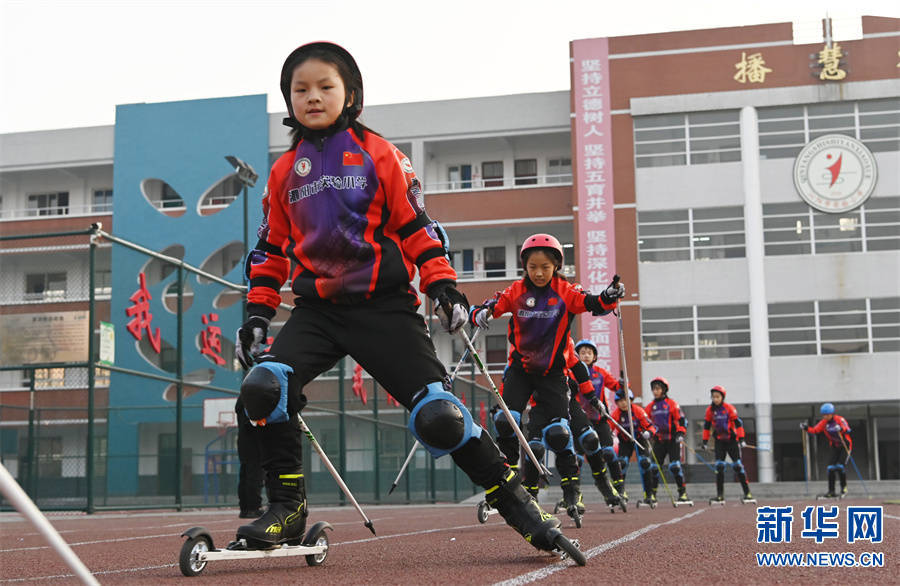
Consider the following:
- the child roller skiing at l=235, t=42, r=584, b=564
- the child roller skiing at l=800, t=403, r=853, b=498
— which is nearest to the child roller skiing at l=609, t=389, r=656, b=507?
the child roller skiing at l=800, t=403, r=853, b=498

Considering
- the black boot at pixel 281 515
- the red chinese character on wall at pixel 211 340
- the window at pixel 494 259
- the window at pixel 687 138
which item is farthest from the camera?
the window at pixel 494 259

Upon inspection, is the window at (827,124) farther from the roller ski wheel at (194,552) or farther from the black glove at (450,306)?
the roller ski wheel at (194,552)

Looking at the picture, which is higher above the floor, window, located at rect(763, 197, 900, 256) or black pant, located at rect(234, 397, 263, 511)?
window, located at rect(763, 197, 900, 256)

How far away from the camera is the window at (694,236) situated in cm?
4584

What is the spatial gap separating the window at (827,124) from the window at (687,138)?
1.30 m

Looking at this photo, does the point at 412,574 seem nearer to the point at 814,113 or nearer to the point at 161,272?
the point at 161,272

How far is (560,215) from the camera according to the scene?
47812mm

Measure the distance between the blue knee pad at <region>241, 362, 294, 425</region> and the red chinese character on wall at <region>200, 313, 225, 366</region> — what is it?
14308 mm

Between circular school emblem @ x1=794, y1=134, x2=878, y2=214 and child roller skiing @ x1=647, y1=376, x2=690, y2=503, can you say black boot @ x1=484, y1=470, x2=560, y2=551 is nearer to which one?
child roller skiing @ x1=647, y1=376, x2=690, y2=503

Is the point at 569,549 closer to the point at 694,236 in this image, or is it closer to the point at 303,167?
the point at 303,167

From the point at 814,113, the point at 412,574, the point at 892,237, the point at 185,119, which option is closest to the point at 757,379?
the point at 892,237

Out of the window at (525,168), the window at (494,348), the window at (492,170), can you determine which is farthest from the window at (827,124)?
the window at (494,348)

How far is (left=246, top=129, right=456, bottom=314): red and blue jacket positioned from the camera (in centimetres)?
485

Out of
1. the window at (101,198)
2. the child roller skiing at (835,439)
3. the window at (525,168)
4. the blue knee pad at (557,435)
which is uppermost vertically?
the window at (525,168)
